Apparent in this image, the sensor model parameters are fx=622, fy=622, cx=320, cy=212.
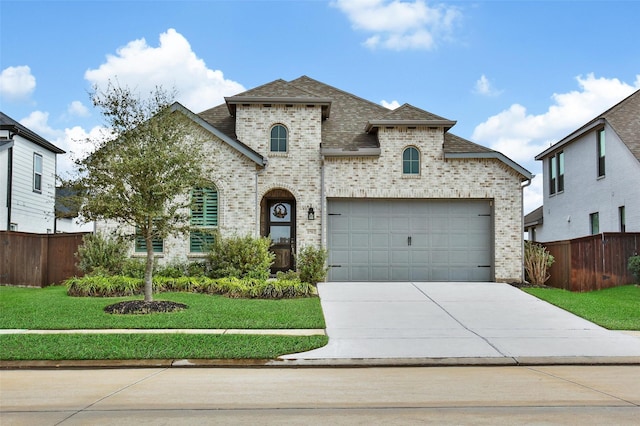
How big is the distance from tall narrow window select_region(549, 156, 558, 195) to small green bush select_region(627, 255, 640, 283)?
1136 cm

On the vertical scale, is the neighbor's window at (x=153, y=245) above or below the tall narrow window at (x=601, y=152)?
below

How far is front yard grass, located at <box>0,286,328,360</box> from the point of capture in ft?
32.9

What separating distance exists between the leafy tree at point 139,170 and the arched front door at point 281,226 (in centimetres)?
607

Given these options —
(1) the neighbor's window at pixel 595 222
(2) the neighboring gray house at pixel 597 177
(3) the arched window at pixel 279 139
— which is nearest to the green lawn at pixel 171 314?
(3) the arched window at pixel 279 139

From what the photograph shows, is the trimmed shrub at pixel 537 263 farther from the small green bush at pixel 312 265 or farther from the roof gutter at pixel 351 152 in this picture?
the small green bush at pixel 312 265

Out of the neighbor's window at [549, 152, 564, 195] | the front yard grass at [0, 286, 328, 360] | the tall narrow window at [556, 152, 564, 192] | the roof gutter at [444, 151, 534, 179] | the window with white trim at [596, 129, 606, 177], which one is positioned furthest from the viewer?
the neighbor's window at [549, 152, 564, 195]

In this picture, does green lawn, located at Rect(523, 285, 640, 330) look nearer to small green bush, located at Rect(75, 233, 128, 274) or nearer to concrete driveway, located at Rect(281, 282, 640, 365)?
concrete driveway, located at Rect(281, 282, 640, 365)

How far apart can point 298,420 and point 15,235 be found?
17.4 metres

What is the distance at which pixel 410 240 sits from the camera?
2028 cm

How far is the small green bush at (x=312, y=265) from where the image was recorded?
1812 cm

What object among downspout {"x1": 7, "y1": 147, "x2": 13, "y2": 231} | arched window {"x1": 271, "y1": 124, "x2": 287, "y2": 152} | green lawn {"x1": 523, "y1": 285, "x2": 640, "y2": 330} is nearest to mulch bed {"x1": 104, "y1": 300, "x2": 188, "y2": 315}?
arched window {"x1": 271, "y1": 124, "x2": 287, "y2": 152}

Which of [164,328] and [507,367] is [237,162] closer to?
[164,328]

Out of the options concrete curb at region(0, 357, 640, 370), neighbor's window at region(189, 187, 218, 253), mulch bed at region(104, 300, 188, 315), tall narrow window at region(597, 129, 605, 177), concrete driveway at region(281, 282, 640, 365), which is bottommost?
concrete curb at region(0, 357, 640, 370)

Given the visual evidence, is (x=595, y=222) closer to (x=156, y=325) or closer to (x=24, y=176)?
(x=156, y=325)
